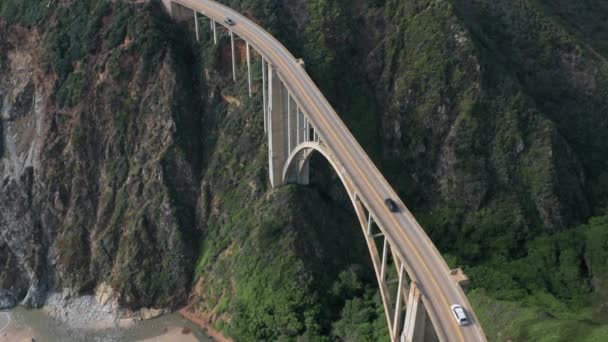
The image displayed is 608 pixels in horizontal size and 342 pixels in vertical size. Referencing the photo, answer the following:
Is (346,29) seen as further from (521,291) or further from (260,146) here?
(521,291)

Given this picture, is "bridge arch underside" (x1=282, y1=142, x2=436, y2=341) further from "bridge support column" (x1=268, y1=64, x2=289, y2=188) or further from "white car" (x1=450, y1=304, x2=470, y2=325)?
"bridge support column" (x1=268, y1=64, x2=289, y2=188)

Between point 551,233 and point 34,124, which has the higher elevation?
point 34,124

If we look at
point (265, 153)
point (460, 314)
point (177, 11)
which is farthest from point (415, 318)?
point (177, 11)

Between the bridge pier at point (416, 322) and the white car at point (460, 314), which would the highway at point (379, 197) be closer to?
the white car at point (460, 314)

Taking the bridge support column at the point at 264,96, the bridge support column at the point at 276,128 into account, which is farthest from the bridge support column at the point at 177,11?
the bridge support column at the point at 276,128

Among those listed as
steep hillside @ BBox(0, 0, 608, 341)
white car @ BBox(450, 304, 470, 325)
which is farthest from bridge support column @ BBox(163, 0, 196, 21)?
white car @ BBox(450, 304, 470, 325)

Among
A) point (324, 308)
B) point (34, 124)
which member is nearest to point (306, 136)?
point (324, 308)
